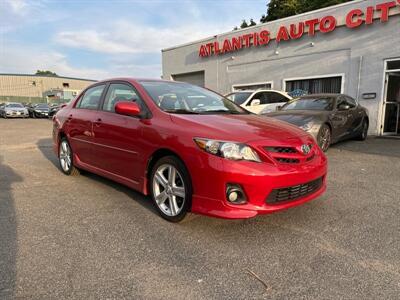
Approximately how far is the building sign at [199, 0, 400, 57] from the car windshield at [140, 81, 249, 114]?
9.09m

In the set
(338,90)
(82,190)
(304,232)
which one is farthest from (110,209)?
(338,90)

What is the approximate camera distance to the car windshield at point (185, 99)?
4.07m

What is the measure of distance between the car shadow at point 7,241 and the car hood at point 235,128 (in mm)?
1936

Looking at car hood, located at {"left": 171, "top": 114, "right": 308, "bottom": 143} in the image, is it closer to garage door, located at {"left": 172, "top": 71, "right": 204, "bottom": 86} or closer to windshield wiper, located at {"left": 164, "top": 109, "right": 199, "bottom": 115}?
windshield wiper, located at {"left": 164, "top": 109, "right": 199, "bottom": 115}

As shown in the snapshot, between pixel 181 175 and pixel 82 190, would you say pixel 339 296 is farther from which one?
pixel 82 190

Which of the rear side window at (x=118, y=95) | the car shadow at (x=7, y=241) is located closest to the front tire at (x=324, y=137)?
the rear side window at (x=118, y=95)

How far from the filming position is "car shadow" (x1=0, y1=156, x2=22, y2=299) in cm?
252

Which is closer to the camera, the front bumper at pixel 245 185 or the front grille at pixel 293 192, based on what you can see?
the front bumper at pixel 245 185

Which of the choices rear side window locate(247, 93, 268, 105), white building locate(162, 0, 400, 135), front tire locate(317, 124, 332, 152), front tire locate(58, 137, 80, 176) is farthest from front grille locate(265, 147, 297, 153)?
white building locate(162, 0, 400, 135)

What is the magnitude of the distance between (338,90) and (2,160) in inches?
435

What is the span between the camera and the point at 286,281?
2.57 m

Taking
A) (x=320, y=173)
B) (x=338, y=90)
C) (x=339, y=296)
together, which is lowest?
(x=339, y=296)

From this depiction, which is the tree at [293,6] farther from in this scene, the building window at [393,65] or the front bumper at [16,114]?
the front bumper at [16,114]

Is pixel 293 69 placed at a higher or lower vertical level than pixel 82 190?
higher
